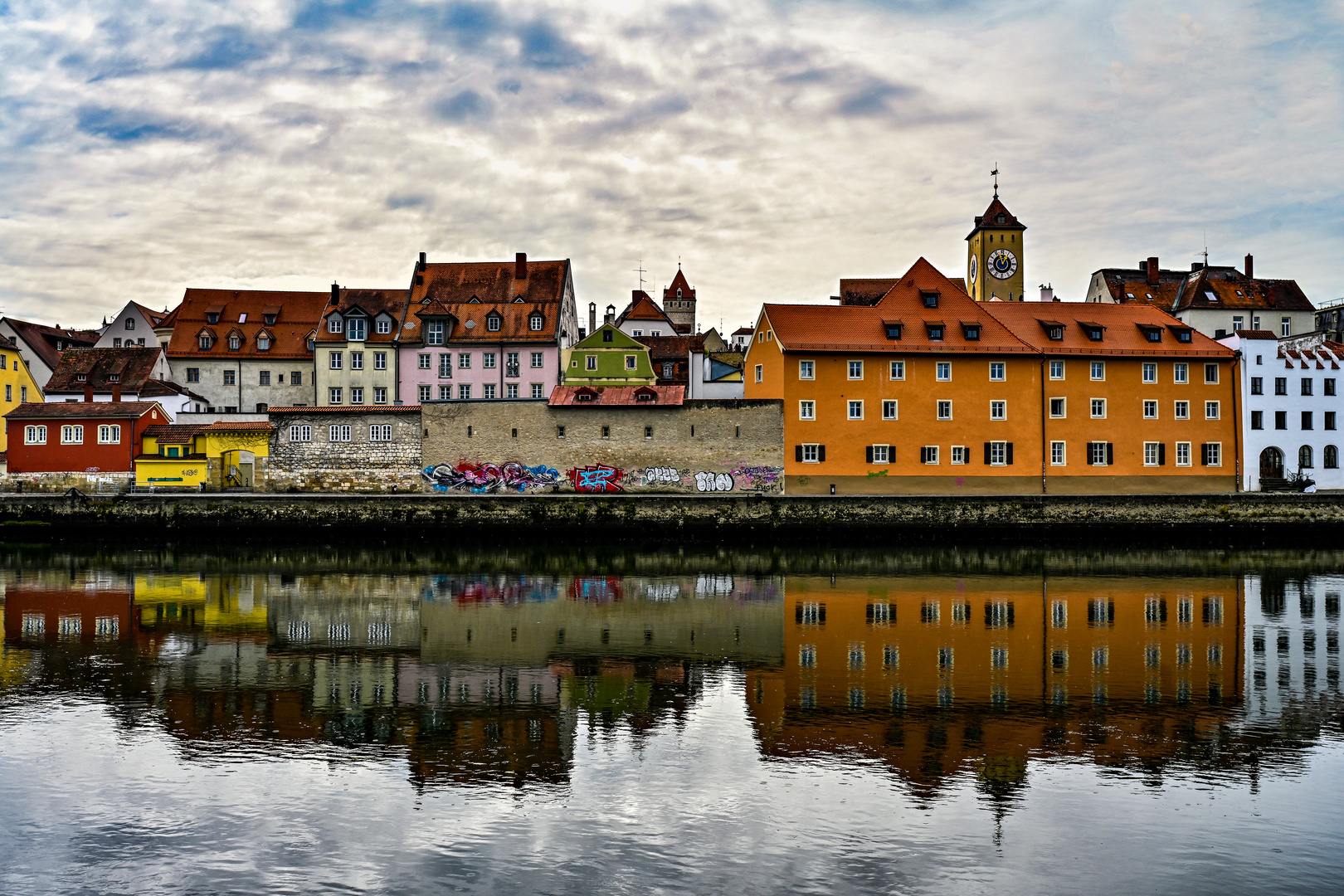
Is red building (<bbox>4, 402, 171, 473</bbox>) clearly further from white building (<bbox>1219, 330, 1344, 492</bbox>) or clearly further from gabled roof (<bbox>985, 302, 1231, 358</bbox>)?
white building (<bbox>1219, 330, 1344, 492</bbox>)

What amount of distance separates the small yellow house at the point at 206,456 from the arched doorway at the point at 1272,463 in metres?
44.7

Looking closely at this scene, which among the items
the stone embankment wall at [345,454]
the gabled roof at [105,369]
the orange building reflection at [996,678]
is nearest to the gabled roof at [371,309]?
the gabled roof at [105,369]

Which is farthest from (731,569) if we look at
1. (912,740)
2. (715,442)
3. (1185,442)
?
(1185,442)

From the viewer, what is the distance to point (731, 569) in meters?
32.2

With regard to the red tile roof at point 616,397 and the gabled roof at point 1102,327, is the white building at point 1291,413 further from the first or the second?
the red tile roof at point 616,397

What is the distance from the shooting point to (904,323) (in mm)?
45750

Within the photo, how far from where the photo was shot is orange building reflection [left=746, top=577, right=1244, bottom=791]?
13.1 metres

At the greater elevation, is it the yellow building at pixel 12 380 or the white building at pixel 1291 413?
the yellow building at pixel 12 380

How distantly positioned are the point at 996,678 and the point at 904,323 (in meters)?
30.9

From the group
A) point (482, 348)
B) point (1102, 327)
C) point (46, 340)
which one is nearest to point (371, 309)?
point (482, 348)

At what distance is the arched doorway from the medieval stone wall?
73.5ft

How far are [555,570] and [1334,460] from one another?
36451mm

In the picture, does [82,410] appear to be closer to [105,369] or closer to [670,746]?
[105,369]

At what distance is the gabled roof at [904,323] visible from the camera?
44875 mm
